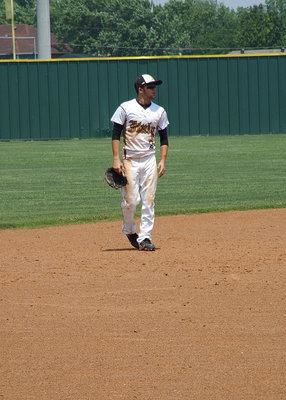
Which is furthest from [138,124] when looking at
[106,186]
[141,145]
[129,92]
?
[129,92]

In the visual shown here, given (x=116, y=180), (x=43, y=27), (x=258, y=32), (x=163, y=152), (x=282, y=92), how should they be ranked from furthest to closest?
1. (x=258, y=32)
2. (x=43, y=27)
3. (x=282, y=92)
4. (x=163, y=152)
5. (x=116, y=180)

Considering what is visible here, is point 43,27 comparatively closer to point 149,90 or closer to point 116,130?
point 116,130

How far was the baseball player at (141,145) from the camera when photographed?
10.4 meters

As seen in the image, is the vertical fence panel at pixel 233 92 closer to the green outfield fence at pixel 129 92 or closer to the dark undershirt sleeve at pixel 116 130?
the green outfield fence at pixel 129 92

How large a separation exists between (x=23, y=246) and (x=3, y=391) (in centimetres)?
588

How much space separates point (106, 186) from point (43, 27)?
58.1 ft

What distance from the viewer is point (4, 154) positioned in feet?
84.3

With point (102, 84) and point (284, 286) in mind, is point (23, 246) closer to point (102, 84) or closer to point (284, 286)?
point (284, 286)

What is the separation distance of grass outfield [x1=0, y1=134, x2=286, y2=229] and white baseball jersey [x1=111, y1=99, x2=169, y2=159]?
3.34m

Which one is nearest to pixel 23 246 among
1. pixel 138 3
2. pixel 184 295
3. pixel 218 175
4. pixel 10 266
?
pixel 10 266

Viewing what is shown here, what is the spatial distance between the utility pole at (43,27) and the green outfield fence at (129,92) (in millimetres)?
4438

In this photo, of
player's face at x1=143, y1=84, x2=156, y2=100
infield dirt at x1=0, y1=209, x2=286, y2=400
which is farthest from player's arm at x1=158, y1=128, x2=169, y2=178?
infield dirt at x1=0, y1=209, x2=286, y2=400

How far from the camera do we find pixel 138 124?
1041cm

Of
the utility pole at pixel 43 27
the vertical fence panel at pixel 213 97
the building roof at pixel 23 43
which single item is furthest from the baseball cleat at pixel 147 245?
the building roof at pixel 23 43
